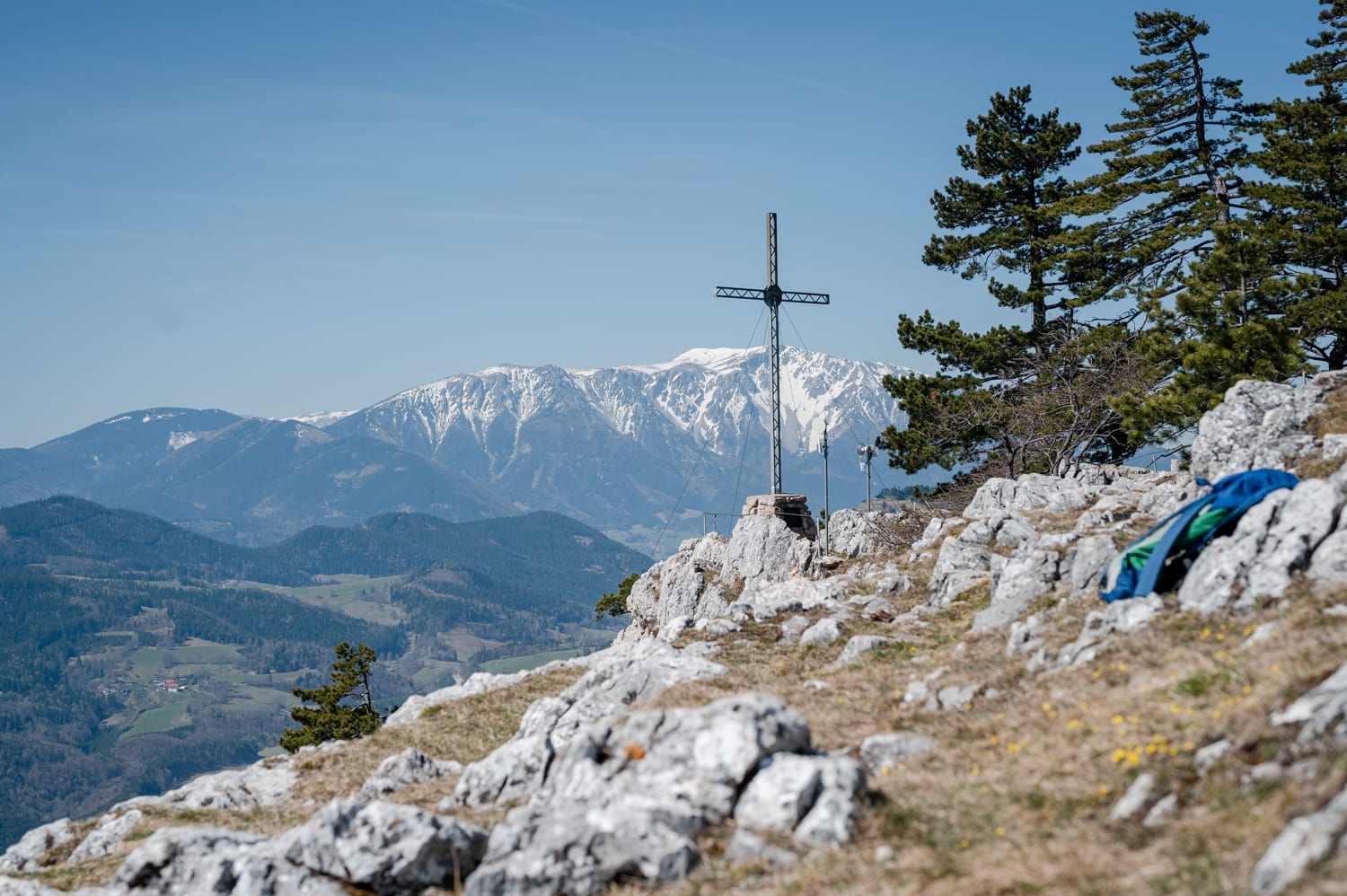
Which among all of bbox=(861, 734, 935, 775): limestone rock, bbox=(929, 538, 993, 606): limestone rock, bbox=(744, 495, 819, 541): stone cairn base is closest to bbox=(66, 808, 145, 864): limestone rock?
bbox=(861, 734, 935, 775): limestone rock

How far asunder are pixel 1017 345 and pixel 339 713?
53.9m

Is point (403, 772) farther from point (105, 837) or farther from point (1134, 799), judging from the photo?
point (1134, 799)

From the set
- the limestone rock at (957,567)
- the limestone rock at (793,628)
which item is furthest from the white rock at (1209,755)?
the limestone rock at (957,567)

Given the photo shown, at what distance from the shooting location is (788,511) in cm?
5641

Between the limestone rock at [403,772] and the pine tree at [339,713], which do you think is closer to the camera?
the limestone rock at [403,772]

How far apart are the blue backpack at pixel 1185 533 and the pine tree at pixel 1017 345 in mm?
29631

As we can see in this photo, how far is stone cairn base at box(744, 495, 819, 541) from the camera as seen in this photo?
55469 mm

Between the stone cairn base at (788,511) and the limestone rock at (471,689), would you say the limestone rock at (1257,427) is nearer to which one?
the limestone rock at (471,689)

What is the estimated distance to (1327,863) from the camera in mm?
8320

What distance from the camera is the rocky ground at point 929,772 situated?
1035 cm

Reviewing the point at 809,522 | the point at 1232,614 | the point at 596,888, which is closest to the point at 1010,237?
the point at 809,522

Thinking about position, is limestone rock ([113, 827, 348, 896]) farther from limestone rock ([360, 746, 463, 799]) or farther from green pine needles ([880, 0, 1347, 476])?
green pine needles ([880, 0, 1347, 476])

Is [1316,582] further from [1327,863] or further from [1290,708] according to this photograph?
[1327,863]

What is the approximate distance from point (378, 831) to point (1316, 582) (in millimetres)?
13965
